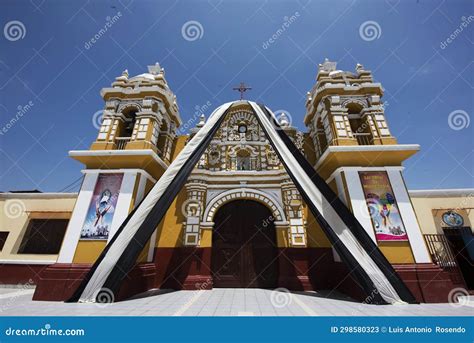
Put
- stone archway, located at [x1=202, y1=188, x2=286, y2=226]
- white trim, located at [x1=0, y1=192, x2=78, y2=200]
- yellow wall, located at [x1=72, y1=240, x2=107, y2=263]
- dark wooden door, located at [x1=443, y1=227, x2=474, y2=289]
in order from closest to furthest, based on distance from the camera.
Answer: yellow wall, located at [x1=72, y1=240, x2=107, y2=263], dark wooden door, located at [x1=443, y1=227, x2=474, y2=289], stone archway, located at [x1=202, y1=188, x2=286, y2=226], white trim, located at [x1=0, y1=192, x2=78, y2=200]

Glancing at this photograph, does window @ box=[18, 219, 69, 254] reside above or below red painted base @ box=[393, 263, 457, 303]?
above

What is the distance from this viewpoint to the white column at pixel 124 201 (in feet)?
22.2

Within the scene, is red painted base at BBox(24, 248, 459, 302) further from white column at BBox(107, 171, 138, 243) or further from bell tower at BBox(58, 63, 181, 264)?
white column at BBox(107, 171, 138, 243)

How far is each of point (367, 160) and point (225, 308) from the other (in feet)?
21.7

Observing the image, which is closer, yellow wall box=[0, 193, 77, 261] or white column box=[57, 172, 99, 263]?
white column box=[57, 172, 99, 263]

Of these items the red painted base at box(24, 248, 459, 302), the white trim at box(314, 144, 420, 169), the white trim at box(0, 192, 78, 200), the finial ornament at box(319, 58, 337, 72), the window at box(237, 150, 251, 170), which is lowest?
the red painted base at box(24, 248, 459, 302)

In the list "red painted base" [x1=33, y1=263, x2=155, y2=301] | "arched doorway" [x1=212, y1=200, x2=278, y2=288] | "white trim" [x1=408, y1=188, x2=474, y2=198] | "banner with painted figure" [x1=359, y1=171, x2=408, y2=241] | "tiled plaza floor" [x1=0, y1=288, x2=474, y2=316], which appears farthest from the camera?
"white trim" [x1=408, y1=188, x2=474, y2=198]

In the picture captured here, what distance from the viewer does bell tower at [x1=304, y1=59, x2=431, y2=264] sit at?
6488mm

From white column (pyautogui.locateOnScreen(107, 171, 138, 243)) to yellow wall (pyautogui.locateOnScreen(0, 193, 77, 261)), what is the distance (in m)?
4.51

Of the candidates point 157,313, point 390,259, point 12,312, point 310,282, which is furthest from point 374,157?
point 12,312

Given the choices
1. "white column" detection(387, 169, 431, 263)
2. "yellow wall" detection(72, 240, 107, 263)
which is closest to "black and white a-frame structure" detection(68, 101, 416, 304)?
"yellow wall" detection(72, 240, 107, 263)

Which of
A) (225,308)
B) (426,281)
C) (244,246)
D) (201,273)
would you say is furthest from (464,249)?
(201,273)

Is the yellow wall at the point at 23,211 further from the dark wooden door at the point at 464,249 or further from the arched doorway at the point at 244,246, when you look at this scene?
the dark wooden door at the point at 464,249

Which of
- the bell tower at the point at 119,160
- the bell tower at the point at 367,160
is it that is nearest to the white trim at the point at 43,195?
the bell tower at the point at 119,160
